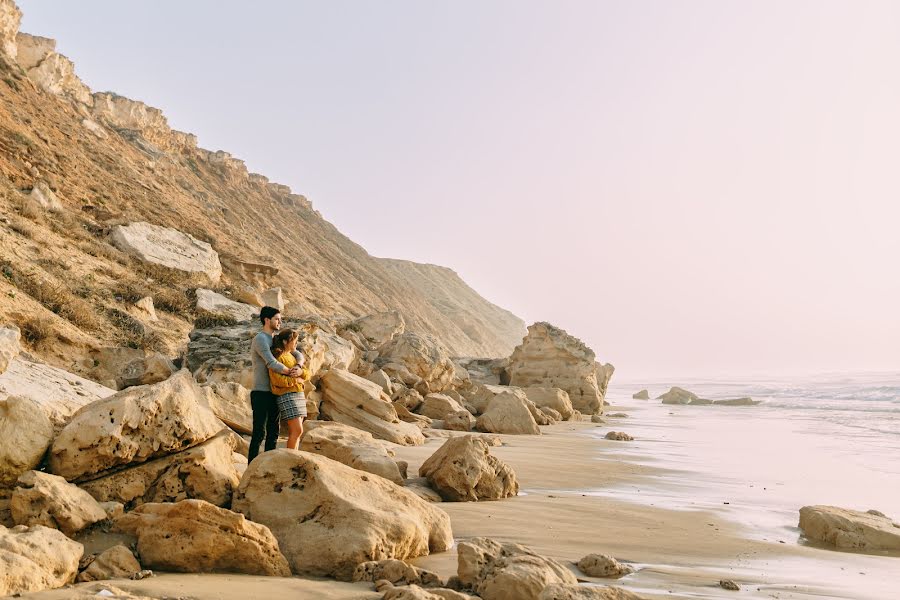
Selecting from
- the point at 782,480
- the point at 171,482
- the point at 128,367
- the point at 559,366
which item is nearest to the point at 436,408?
the point at 128,367

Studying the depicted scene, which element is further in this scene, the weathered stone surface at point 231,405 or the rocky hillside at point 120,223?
the rocky hillside at point 120,223

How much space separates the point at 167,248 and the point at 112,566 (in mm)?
20311

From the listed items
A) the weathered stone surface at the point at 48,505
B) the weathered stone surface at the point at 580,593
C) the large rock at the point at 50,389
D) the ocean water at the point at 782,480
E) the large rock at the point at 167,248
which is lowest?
the ocean water at the point at 782,480

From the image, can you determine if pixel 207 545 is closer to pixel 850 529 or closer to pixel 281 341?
pixel 281 341

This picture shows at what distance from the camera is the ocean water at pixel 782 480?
5.27m

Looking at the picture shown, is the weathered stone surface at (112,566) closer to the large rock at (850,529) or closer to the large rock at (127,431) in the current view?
the large rock at (127,431)

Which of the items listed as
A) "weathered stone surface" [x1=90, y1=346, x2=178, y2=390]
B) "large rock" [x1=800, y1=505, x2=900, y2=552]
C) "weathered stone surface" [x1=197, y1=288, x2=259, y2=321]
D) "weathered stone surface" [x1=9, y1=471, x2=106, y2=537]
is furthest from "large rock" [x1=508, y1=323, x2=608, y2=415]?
"weathered stone surface" [x1=9, y1=471, x2=106, y2=537]

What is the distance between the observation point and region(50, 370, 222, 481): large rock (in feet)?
16.2

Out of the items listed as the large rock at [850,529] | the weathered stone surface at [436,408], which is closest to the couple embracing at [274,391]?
the large rock at [850,529]

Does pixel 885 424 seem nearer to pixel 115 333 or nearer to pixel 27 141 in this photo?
pixel 115 333

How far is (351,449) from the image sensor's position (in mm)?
7086

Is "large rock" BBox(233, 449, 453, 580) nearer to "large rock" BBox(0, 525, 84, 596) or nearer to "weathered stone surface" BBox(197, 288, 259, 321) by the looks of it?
"large rock" BBox(0, 525, 84, 596)

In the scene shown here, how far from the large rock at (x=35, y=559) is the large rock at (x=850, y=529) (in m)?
5.97

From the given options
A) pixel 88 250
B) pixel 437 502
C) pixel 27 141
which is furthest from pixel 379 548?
pixel 27 141
